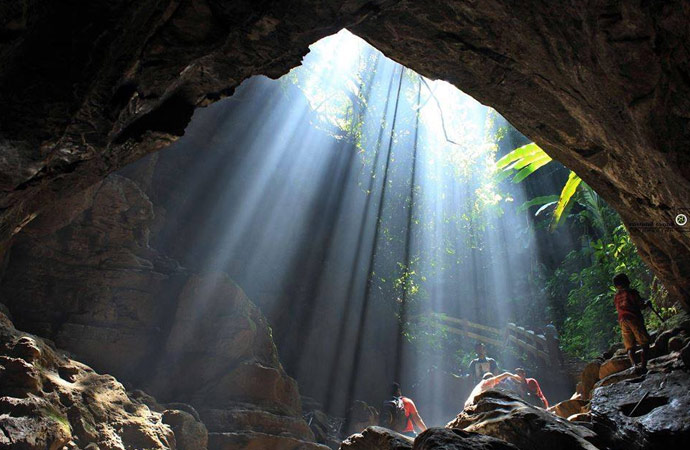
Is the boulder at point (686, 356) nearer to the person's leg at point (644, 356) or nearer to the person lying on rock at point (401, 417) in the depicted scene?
the person's leg at point (644, 356)

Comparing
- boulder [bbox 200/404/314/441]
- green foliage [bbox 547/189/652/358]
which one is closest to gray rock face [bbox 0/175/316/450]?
boulder [bbox 200/404/314/441]

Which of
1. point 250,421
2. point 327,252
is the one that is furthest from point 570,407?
point 327,252

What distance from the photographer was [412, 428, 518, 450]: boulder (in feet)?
11.6

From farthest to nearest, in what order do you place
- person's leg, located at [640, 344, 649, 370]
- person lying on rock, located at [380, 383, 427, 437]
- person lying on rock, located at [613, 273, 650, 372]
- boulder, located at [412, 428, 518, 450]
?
person lying on rock, located at [380, 383, 427, 437] → person lying on rock, located at [613, 273, 650, 372] → person's leg, located at [640, 344, 649, 370] → boulder, located at [412, 428, 518, 450]

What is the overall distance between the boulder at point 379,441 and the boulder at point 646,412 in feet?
7.81

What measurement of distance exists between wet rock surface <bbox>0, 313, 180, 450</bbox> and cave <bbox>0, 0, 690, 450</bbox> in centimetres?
3

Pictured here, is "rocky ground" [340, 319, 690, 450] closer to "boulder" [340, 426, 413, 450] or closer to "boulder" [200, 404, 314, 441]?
"boulder" [340, 426, 413, 450]

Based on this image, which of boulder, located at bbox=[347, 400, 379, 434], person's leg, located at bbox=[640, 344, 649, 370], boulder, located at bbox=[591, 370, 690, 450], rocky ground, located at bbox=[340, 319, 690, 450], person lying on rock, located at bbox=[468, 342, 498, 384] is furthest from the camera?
boulder, located at bbox=[347, 400, 379, 434]

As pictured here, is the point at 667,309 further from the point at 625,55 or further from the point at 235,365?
the point at 235,365

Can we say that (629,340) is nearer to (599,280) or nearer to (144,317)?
(144,317)

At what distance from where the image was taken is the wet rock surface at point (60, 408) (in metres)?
4.48

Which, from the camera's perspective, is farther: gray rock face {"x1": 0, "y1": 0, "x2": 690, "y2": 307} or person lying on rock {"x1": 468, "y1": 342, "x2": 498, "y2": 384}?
person lying on rock {"x1": 468, "y1": 342, "x2": 498, "y2": 384}

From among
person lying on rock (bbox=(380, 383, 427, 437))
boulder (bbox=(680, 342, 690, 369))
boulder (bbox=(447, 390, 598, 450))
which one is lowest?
boulder (bbox=(447, 390, 598, 450))

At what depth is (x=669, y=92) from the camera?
3.55 metres
